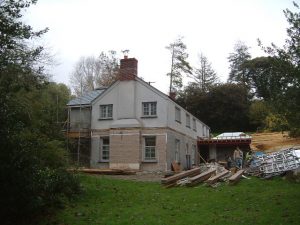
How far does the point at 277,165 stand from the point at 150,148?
405 inches

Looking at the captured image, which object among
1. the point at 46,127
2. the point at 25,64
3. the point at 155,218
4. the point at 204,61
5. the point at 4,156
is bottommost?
the point at 155,218

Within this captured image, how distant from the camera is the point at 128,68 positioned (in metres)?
32.6

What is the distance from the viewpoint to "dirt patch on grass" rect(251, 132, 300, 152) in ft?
146

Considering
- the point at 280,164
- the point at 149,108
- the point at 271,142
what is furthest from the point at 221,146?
the point at 280,164

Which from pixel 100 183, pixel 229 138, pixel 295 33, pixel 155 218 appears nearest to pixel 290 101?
pixel 295 33

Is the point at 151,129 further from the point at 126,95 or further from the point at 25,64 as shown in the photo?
the point at 25,64

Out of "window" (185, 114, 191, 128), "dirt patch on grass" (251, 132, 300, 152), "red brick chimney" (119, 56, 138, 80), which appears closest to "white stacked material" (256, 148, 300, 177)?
"red brick chimney" (119, 56, 138, 80)

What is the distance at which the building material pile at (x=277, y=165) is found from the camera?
2414 centimetres

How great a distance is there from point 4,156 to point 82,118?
2374cm

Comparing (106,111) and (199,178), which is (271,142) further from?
(199,178)

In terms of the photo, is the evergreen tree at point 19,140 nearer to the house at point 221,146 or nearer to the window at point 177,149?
the window at point 177,149

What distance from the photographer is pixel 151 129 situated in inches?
1252

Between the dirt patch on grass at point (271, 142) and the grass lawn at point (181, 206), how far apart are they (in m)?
25.2

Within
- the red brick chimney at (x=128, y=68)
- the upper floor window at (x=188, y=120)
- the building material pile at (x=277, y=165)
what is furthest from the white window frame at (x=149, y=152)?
the building material pile at (x=277, y=165)
